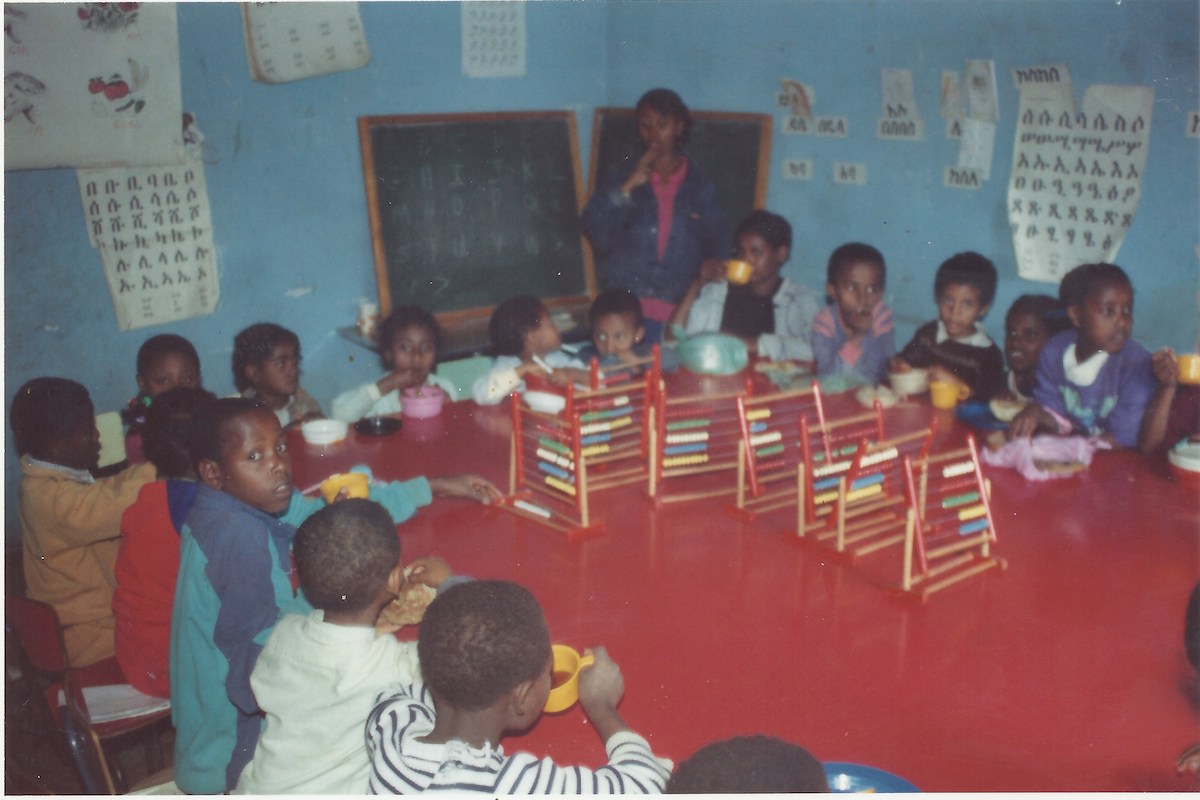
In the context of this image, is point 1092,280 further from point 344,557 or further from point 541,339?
point 344,557

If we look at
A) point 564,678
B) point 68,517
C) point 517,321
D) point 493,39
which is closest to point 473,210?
point 493,39

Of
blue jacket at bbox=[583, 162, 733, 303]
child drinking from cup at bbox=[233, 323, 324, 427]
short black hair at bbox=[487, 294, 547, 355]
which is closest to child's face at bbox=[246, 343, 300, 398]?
child drinking from cup at bbox=[233, 323, 324, 427]

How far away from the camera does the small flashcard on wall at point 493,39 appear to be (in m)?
5.50

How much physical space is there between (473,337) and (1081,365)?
3032mm

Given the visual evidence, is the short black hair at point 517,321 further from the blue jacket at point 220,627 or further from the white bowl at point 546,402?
the blue jacket at point 220,627

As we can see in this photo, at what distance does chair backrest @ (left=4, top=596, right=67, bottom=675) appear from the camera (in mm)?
2332

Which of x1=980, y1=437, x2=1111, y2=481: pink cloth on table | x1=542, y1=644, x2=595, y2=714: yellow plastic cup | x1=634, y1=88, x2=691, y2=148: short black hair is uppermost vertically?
x1=634, y1=88, x2=691, y2=148: short black hair

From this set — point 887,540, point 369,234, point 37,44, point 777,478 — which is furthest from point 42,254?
point 887,540

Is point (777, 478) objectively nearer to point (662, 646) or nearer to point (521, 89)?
point (662, 646)

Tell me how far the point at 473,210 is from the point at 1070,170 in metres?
2.91

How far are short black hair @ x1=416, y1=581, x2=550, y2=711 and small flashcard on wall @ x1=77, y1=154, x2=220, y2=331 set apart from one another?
3.45 meters

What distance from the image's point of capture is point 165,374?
350 centimetres

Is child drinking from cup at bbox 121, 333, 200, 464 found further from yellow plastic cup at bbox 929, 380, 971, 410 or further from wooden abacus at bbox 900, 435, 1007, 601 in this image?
yellow plastic cup at bbox 929, 380, 971, 410

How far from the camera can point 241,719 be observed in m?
2.24
